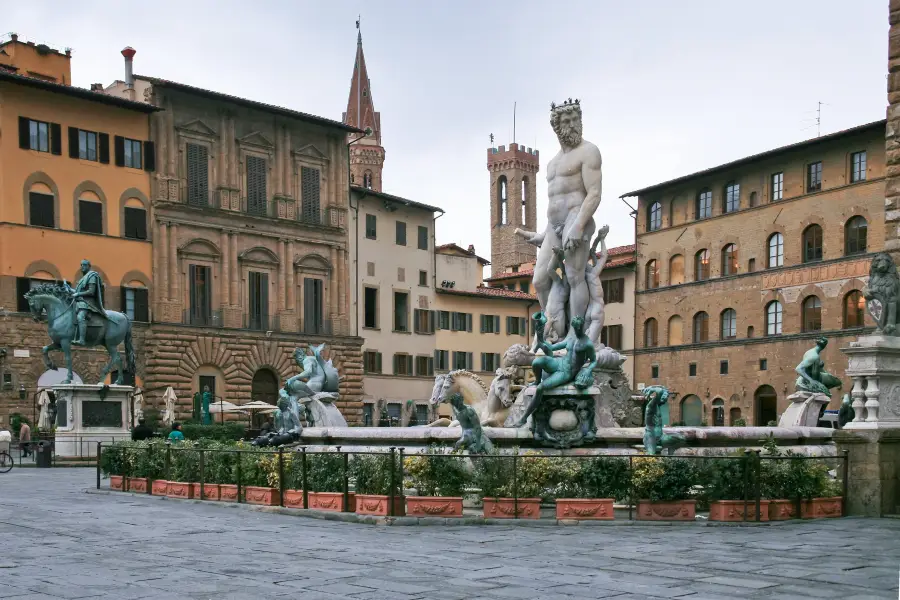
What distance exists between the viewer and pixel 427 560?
1002 cm

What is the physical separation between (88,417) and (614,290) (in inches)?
1647

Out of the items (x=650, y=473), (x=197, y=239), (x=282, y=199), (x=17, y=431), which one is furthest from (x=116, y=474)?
(x=282, y=199)

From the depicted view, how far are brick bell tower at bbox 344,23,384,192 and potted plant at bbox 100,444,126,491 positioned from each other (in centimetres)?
8410

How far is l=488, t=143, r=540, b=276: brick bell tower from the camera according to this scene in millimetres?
118688

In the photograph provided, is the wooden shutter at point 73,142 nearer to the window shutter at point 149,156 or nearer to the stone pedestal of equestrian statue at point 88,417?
the window shutter at point 149,156

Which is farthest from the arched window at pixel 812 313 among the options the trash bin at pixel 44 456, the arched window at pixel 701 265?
the trash bin at pixel 44 456

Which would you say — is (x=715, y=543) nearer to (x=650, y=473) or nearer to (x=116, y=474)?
(x=650, y=473)

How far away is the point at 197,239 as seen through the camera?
1986 inches

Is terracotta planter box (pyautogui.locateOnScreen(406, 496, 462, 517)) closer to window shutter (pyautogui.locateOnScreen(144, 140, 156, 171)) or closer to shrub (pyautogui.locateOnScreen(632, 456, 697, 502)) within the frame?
shrub (pyautogui.locateOnScreen(632, 456, 697, 502))

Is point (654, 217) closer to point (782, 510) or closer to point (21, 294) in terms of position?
point (21, 294)

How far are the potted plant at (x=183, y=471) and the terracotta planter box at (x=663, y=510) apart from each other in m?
7.17

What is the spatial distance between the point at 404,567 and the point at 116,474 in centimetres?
1077

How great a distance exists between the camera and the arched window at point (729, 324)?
57969 millimetres

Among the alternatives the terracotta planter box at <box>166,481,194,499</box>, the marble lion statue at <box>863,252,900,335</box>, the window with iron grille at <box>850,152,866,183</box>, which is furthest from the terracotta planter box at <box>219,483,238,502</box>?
the window with iron grille at <box>850,152,866,183</box>
